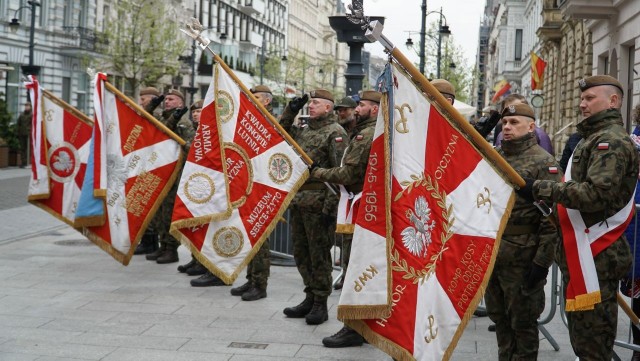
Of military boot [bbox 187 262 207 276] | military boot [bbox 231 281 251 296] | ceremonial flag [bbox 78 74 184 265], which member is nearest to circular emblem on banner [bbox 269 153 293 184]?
military boot [bbox 231 281 251 296]

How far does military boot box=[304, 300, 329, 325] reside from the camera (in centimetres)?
817

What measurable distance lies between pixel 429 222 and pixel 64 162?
7458 mm

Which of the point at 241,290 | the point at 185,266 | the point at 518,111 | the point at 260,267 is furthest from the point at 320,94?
the point at 185,266

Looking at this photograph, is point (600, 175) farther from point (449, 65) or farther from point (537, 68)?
point (449, 65)

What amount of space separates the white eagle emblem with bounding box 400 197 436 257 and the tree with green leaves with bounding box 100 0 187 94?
38.4 meters

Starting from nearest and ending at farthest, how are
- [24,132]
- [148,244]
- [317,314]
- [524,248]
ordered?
[524,248] → [317,314] → [148,244] → [24,132]

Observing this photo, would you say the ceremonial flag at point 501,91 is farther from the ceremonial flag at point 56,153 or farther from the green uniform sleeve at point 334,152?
the green uniform sleeve at point 334,152

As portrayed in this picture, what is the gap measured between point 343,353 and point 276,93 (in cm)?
7447

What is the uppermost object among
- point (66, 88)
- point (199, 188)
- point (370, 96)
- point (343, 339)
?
point (66, 88)

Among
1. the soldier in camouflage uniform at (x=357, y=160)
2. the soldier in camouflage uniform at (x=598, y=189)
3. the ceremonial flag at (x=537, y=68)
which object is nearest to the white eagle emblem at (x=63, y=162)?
the soldier in camouflage uniform at (x=357, y=160)

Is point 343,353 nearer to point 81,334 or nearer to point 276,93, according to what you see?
point 81,334

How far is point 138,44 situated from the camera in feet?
141

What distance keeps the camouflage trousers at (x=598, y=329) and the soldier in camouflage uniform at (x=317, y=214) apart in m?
3.38

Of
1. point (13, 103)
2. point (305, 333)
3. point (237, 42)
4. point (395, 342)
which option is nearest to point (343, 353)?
point (305, 333)
